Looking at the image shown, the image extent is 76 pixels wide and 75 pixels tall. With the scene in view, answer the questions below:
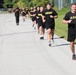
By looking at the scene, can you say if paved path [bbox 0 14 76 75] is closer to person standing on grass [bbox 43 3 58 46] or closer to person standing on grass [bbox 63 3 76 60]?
person standing on grass [bbox 43 3 58 46]

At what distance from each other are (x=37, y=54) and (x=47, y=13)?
2544 mm

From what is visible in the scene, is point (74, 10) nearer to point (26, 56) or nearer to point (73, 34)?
point (73, 34)

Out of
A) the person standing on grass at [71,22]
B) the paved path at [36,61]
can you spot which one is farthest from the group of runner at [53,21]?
the paved path at [36,61]

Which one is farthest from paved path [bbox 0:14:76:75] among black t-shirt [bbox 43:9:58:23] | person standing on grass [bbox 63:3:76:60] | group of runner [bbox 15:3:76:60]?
black t-shirt [bbox 43:9:58:23]

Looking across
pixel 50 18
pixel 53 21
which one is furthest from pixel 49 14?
pixel 53 21

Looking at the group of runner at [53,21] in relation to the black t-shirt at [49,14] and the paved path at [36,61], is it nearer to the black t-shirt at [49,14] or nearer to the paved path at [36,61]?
the black t-shirt at [49,14]

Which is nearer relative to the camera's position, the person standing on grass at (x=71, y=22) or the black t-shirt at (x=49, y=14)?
the person standing on grass at (x=71, y=22)

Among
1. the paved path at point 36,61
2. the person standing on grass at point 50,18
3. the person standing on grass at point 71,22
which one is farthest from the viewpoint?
the person standing on grass at point 50,18

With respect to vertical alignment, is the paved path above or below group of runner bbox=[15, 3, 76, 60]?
below

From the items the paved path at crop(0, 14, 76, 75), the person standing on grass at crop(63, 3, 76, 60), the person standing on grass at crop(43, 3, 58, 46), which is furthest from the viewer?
the person standing on grass at crop(43, 3, 58, 46)

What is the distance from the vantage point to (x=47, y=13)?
1516 cm

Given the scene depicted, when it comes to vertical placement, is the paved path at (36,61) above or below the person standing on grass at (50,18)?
below

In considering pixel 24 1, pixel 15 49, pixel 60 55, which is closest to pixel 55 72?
pixel 60 55

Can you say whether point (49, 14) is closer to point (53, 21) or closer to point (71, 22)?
point (53, 21)
